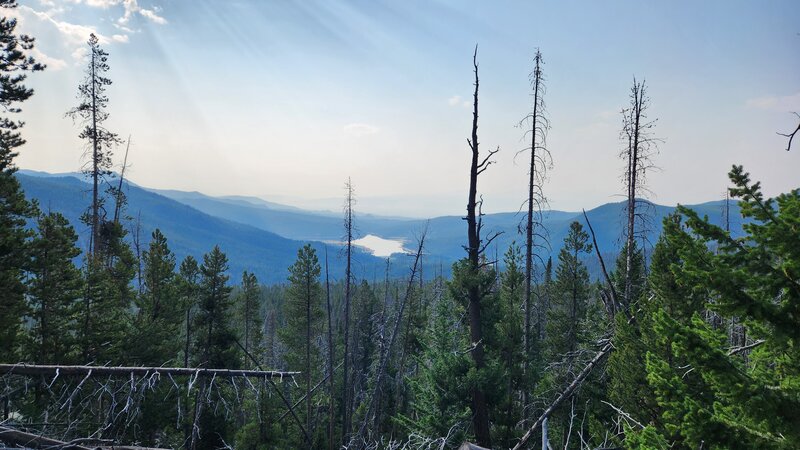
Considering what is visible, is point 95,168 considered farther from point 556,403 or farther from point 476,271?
point 556,403

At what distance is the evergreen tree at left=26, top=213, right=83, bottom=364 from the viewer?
1606cm

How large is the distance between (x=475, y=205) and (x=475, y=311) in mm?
2895

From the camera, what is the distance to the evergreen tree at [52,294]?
16062mm

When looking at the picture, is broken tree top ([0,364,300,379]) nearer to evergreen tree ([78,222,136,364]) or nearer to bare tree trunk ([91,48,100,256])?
evergreen tree ([78,222,136,364])

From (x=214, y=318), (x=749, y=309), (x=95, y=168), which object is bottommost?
(x=214, y=318)

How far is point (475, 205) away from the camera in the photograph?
11914mm

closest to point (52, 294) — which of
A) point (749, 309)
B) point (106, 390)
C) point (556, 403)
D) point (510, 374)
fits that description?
point (106, 390)

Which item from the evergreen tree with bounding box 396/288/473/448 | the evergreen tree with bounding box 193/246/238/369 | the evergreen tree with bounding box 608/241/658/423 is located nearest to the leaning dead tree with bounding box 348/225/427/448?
the evergreen tree with bounding box 396/288/473/448

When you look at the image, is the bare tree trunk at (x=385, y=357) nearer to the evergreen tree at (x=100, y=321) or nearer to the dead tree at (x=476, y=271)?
the dead tree at (x=476, y=271)

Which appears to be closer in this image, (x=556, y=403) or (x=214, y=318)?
(x=556, y=403)

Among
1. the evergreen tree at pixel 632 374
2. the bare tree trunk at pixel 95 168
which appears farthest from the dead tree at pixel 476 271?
the bare tree trunk at pixel 95 168

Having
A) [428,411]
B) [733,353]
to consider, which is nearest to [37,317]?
[428,411]

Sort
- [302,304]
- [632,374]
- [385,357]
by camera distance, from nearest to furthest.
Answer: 1. [632,374]
2. [385,357]
3. [302,304]

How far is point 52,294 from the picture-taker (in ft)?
54.2
